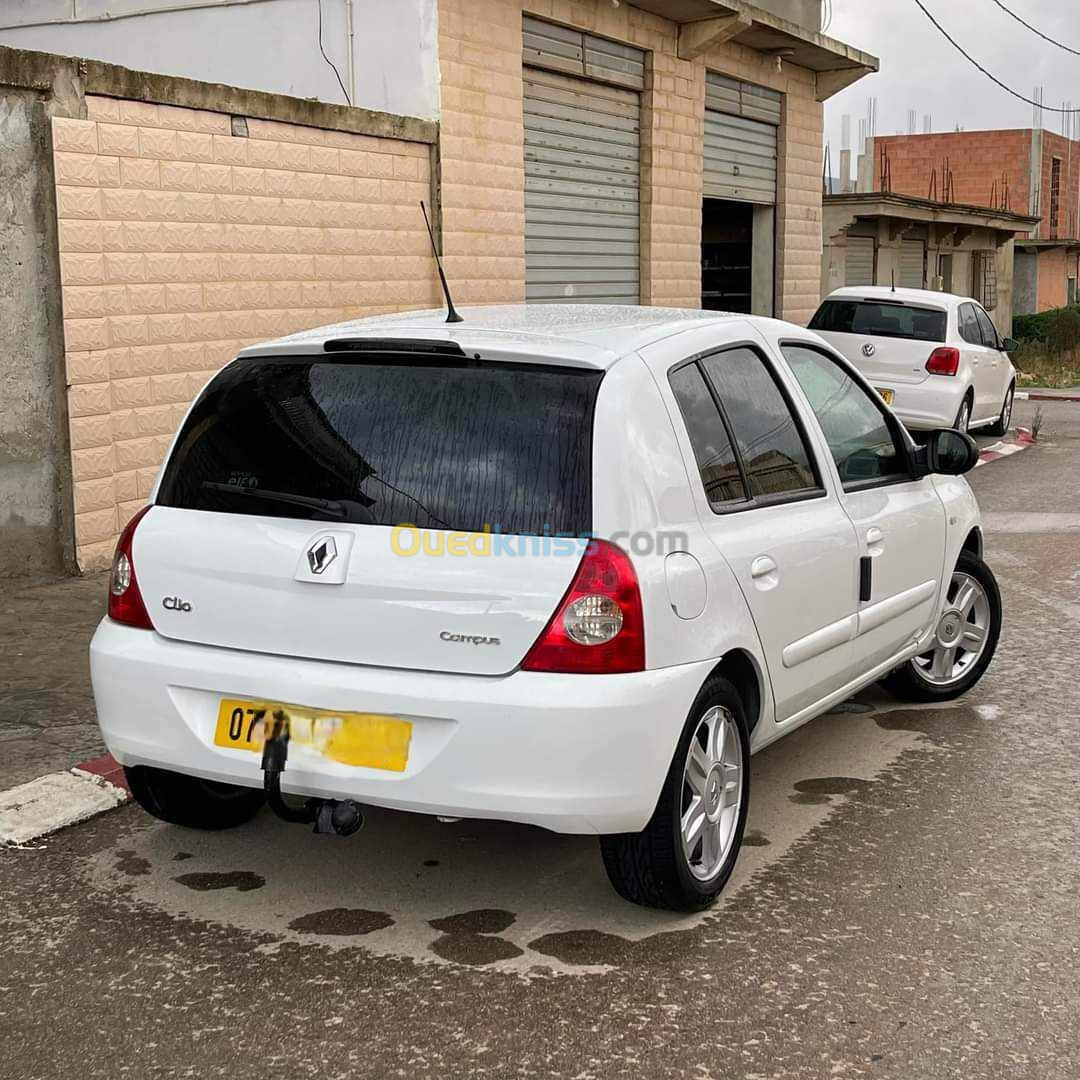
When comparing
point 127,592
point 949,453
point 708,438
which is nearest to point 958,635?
point 949,453

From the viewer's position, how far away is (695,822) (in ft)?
13.8

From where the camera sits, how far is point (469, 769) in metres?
3.79

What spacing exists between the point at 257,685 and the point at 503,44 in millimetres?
10336

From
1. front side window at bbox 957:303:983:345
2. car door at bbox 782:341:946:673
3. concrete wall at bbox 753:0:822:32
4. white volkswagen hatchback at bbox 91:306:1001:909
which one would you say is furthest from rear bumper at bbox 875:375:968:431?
white volkswagen hatchback at bbox 91:306:1001:909

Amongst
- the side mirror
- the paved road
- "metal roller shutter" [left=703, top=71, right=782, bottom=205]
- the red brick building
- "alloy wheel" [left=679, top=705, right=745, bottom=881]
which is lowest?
the paved road

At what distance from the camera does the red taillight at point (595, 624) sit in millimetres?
3791

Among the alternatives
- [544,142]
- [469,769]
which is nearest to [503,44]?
[544,142]

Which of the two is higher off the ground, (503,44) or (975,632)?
(503,44)

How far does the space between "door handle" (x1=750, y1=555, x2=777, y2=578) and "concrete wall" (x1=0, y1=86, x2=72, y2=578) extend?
5393 millimetres

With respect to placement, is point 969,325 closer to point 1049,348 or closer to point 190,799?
point 190,799

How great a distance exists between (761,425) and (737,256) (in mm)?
16118

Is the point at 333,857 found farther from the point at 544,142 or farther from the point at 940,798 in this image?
the point at 544,142

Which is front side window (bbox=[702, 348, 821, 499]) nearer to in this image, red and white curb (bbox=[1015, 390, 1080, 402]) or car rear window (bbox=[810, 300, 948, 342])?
car rear window (bbox=[810, 300, 948, 342])

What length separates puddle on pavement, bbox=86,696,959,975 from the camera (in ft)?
13.3
